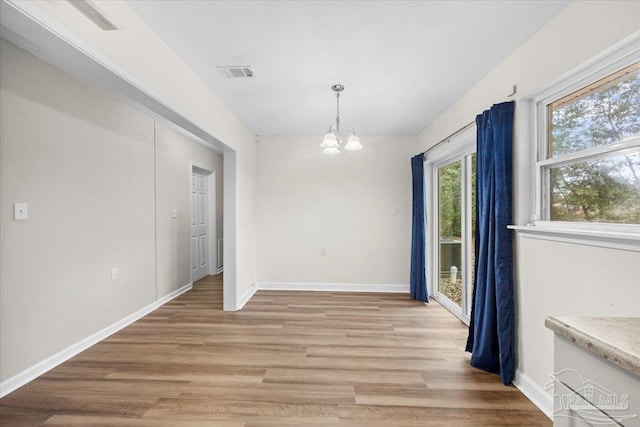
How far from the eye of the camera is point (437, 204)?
14.1 ft

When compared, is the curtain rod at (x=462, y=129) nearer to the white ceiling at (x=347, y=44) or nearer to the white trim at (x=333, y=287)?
the white ceiling at (x=347, y=44)

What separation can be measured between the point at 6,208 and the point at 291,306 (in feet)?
9.59

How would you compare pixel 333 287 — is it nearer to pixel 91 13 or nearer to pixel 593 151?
pixel 593 151

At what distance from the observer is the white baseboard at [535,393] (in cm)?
183

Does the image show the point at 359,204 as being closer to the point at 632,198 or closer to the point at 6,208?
the point at 632,198

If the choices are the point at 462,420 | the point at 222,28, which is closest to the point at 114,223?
the point at 222,28

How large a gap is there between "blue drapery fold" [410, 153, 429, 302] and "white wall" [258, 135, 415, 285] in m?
0.37

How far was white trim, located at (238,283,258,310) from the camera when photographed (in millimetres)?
3902

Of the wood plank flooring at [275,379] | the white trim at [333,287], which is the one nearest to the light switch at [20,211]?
the wood plank flooring at [275,379]

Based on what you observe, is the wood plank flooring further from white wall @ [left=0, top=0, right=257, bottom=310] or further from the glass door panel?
white wall @ [left=0, top=0, right=257, bottom=310]

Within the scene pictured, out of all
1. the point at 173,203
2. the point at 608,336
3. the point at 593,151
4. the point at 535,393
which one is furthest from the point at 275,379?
the point at 173,203

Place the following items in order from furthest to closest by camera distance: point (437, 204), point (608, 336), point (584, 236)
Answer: point (437, 204) → point (584, 236) → point (608, 336)

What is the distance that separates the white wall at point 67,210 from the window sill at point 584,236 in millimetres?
3627

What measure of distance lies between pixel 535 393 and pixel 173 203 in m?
4.61
